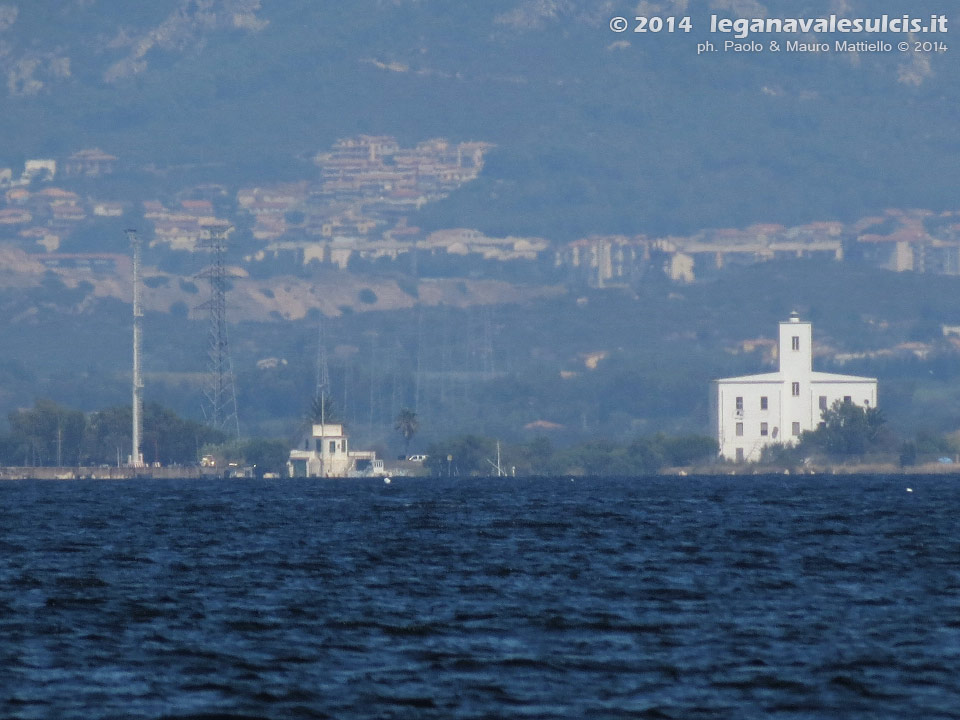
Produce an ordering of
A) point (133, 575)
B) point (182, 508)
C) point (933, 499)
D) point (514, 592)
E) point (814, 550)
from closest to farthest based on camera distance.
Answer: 1. point (514, 592)
2. point (133, 575)
3. point (814, 550)
4. point (182, 508)
5. point (933, 499)

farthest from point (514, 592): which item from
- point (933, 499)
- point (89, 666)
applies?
point (933, 499)

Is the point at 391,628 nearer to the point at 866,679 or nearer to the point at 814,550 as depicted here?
the point at 866,679

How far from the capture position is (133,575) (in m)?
66.8

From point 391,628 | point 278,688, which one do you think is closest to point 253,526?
point 391,628

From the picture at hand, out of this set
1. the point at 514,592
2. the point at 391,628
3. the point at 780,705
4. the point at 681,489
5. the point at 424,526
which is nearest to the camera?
the point at 780,705

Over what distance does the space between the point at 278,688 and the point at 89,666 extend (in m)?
4.85

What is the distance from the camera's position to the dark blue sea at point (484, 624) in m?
38.5

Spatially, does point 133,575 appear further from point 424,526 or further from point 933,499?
point 933,499

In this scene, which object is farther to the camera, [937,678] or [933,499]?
[933,499]

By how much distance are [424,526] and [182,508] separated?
37.5 meters

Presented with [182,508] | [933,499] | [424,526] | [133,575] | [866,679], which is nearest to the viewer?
[866,679]

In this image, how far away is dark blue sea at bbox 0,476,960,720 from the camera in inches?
1515

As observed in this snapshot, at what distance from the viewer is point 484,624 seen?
49.8 meters

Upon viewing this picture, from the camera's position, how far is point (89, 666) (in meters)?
42.5
